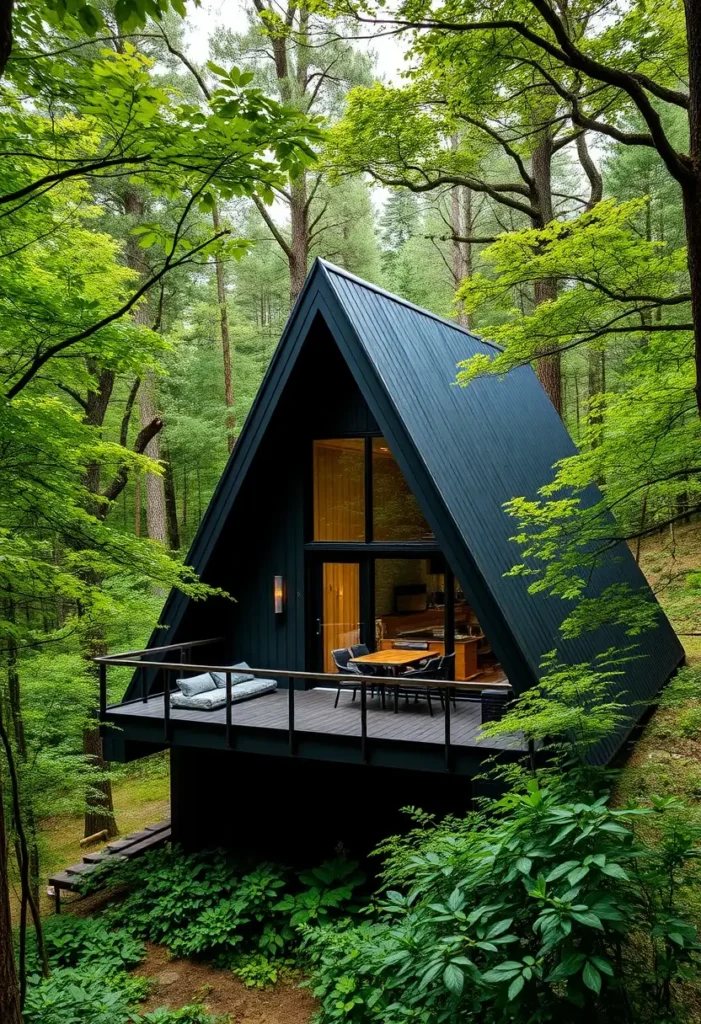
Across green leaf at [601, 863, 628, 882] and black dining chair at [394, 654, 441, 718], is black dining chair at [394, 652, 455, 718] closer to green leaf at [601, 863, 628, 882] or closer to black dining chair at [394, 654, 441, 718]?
black dining chair at [394, 654, 441, 718]

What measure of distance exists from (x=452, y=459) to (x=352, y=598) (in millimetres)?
2836

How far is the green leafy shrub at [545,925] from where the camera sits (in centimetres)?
328

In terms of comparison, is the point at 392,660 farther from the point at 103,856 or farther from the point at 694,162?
the point at 694,162

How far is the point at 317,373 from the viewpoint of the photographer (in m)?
10.2

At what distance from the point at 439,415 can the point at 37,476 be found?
579cm

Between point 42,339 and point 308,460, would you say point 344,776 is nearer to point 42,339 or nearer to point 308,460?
point 308,460

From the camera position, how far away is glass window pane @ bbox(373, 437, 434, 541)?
9844 mm

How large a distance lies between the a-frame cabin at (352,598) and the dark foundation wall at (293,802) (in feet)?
0.08

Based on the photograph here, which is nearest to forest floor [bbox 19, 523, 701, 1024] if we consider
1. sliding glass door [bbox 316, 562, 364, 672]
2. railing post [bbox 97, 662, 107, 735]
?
railing post [bbox 97, 662, 107, 735]

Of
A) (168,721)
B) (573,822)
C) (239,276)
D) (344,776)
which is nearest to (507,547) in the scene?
(344,776)

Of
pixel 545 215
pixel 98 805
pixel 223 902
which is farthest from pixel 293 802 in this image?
pixel 545 215

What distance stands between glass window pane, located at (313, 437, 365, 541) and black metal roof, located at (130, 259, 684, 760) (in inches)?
51.3

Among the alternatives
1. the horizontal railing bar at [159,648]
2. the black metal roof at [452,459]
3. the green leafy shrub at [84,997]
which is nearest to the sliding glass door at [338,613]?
the horizontal railing bar at [159,648]

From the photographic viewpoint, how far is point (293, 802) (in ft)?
30.2
